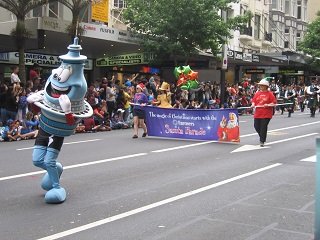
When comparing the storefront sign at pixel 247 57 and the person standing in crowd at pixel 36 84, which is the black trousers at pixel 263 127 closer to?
the person standing in crowd at pixel 36 84

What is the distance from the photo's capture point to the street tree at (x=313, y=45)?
1818 inches

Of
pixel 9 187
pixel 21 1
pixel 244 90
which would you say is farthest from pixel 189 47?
pixel 9 187

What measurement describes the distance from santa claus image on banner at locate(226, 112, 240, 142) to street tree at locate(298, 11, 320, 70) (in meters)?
34.3

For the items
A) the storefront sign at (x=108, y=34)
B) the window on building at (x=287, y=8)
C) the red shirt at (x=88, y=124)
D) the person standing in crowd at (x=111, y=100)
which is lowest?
the red shirt at (x=88, y=124)

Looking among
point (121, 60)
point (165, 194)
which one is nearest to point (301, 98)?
point (121, 60)

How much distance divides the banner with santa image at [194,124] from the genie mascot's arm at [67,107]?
798 centimetres

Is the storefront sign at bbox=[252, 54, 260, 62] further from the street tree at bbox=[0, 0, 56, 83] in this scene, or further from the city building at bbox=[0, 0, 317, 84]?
the street tree at bbox=[0, 0, 56, 83]

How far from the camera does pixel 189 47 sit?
27141 mm

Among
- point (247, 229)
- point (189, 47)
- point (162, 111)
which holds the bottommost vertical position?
point (247, 229)

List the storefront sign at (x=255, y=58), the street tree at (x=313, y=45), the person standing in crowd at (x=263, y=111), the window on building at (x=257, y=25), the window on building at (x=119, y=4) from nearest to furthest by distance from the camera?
the person standing in crowd at (x=263, y=111)
the window on building at (x=119, y=4)
the storefront sign at (x=255, y=58)
the street tree at (x=313, y=45)
the window on building at (x=257, y=25)

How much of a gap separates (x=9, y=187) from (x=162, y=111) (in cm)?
799

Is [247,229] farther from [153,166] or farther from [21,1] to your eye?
[21,1]

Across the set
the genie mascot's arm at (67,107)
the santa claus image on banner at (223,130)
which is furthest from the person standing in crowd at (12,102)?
the genie mascot's arm at (67,107)

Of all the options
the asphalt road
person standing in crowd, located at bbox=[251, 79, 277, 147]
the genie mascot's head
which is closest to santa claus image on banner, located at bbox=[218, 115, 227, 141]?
person standing in crowd, located at bbox=[251, 79, 277, 147]
